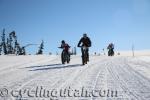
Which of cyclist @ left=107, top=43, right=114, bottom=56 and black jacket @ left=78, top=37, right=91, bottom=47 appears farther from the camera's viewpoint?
cyclist @ left=107, top=43, right=114, bottom=56

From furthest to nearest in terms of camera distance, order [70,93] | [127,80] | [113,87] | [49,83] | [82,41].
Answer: [82,41] → [127,80] → [49,83] → [113,87] → [70,93]

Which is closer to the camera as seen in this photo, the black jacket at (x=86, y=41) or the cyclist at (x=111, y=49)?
the black jacket at (x=86, y=41)

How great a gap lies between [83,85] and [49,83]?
119 centimetres

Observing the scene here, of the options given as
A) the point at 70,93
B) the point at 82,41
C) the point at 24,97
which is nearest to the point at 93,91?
the point at 70,93

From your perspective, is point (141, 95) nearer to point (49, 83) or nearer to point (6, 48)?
point (49, 83)

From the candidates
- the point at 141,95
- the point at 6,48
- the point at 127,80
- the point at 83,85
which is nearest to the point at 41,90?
the point at 83,85

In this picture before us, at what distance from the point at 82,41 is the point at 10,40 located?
3855 inches

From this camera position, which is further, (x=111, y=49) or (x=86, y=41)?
(x=111, y=49)

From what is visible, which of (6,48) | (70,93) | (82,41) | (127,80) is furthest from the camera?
(6,48)

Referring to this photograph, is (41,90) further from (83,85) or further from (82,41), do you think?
(82,41)

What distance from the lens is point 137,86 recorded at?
10133 millimetres

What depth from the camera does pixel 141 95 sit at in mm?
8547

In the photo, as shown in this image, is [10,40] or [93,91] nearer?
[93,91]

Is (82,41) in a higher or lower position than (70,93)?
higher
